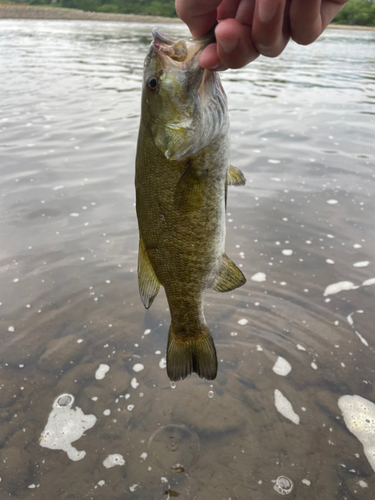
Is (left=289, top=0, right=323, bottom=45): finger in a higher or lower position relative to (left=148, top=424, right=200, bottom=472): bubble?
higher

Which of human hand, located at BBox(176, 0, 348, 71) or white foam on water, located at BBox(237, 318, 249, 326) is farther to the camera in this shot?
white foam on water, located at BBox(237, 318, 249, 326)

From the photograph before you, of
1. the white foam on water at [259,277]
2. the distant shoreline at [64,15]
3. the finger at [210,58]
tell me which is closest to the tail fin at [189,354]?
the finger at [210,58]

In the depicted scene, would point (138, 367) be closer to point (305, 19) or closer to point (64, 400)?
point (64, 400)

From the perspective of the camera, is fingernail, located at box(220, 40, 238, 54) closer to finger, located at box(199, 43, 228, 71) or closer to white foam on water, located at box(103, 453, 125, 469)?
finger, located at box(199, 43, 228, 71)

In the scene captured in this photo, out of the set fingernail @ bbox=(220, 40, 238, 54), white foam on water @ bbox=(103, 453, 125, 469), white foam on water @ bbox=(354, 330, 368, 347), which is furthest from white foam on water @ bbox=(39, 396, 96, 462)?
fingernail @ bbox=(220, 40, 238, 54)

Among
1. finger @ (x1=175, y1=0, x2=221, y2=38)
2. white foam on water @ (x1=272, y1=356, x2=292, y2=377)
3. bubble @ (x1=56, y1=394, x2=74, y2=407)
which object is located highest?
finger @ (x1=175, y1=0, x2=221, y2=38)

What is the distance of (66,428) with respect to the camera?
2951 millimetres

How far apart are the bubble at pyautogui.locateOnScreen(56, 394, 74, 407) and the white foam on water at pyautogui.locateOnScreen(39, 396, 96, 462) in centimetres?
1

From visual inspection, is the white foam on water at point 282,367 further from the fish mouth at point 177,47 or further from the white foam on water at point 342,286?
the fish mouth at point 177,47

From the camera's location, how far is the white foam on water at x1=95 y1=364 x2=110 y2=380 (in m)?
3.35

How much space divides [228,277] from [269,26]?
4.23 ft

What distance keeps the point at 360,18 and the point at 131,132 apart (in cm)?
6591

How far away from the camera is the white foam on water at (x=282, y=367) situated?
3.34m

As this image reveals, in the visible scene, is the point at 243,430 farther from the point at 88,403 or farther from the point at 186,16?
the point at 186,16
